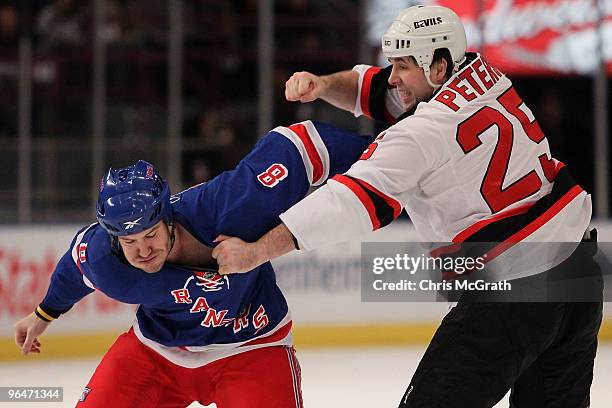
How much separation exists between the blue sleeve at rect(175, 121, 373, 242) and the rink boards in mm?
2901

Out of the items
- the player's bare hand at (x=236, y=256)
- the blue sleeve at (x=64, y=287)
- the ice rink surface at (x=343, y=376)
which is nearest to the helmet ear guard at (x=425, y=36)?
the player's bare hand at (x=236, y=256)

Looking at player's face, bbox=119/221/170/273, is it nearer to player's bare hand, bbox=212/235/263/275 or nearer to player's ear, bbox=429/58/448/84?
player's bare hand, bbox=212/235/263/275

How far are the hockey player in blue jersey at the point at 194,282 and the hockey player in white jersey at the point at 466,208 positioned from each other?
0.28 meters

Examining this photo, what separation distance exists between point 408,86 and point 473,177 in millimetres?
294

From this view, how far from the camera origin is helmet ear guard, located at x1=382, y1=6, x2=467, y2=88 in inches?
90.9

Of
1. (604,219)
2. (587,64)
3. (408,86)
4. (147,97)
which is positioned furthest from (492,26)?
(408,86)

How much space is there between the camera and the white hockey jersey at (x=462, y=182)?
6.91 ft

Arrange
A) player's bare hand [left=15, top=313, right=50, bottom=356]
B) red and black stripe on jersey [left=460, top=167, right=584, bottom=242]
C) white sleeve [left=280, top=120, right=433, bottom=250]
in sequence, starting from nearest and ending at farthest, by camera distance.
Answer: white sleeve [left=280, top=120, right=433, bottom=250] → red and black stripe on jersey [left=460, top=167, right=584, bottom=242] → player's bare hand [left=15, top=313, right=50, bottom=356]

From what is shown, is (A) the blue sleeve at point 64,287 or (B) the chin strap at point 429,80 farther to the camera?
(A) the blue sleeve at point 64,287

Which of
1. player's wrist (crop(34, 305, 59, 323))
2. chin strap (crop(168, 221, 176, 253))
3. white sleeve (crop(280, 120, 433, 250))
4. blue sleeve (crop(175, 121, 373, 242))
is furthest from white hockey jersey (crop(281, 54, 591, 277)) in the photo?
player's wrist (crop(34, 305, 59, 323))

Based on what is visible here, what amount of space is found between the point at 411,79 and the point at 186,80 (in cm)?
429

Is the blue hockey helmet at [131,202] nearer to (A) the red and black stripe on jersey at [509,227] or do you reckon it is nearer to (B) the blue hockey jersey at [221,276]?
(B) the blue hockey jersey at [221,276]

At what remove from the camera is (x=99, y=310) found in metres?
5.29

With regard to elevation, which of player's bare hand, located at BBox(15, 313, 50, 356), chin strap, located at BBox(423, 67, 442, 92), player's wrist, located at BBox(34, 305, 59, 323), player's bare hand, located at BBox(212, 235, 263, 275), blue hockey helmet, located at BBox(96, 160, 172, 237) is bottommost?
player's bare hand, located at BBox(15, 313, 50, 356)
